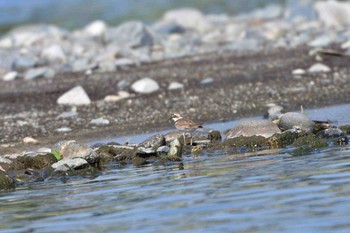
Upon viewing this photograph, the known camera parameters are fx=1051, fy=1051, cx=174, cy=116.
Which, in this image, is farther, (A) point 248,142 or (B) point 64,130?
(B) point 64,130

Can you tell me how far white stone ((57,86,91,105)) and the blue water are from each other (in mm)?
19085

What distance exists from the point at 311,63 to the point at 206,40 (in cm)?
674

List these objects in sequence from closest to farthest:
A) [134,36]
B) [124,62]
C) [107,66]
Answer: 1. [107,66]
2. [124,62]
3. [134,36]

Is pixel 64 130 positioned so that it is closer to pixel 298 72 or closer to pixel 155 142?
pixel 155 142

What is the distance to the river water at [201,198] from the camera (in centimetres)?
698

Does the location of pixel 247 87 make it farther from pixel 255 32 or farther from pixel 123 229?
pixel 123 229

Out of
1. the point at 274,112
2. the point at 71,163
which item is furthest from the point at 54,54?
the point at 71,163

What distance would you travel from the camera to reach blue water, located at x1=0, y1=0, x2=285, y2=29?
119 feet

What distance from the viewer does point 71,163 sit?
10633 mm

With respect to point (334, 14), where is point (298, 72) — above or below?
below

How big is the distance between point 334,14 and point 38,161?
640 inches

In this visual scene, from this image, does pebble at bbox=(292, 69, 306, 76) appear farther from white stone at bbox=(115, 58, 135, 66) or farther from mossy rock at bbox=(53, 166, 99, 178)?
mossy rock at bbox=(53, 166, 99, 178)

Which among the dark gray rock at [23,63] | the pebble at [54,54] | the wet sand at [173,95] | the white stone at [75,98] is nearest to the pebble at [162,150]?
the wet sand at [173,95]

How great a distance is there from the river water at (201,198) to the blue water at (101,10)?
82.7 ft
